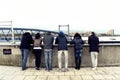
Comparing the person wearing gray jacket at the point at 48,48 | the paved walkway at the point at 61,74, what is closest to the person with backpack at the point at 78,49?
the paved walkway at the point at 61,74

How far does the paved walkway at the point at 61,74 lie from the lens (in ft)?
29.1

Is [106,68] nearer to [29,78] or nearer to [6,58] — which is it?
[29,78]

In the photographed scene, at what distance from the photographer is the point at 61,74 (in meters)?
9.62

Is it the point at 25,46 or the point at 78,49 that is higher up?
the point at 25,46

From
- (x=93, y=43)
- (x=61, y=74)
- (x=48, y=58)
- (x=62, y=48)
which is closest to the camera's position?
(x=61, y=74)

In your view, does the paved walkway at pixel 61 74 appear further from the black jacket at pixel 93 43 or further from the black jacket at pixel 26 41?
the black jacket at pixel 26 41

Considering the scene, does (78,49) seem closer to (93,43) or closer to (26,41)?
(93,43)

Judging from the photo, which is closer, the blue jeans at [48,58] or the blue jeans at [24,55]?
the blue jeans at [48,58]

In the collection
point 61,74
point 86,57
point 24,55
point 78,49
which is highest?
point 78,49

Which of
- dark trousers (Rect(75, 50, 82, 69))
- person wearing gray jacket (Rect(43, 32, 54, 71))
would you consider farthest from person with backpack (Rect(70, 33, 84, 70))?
person wearing gray jacket (Rect(43, 32, 54, 71))

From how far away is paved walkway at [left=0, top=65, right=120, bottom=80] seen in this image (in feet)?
29.1

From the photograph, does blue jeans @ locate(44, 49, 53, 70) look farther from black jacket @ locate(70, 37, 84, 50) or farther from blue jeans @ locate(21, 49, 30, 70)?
black jacket @ locate(70, 37, 84, 50)

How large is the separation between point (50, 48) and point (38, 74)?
4.27ft

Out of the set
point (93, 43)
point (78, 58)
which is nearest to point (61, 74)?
point (78, 58)
